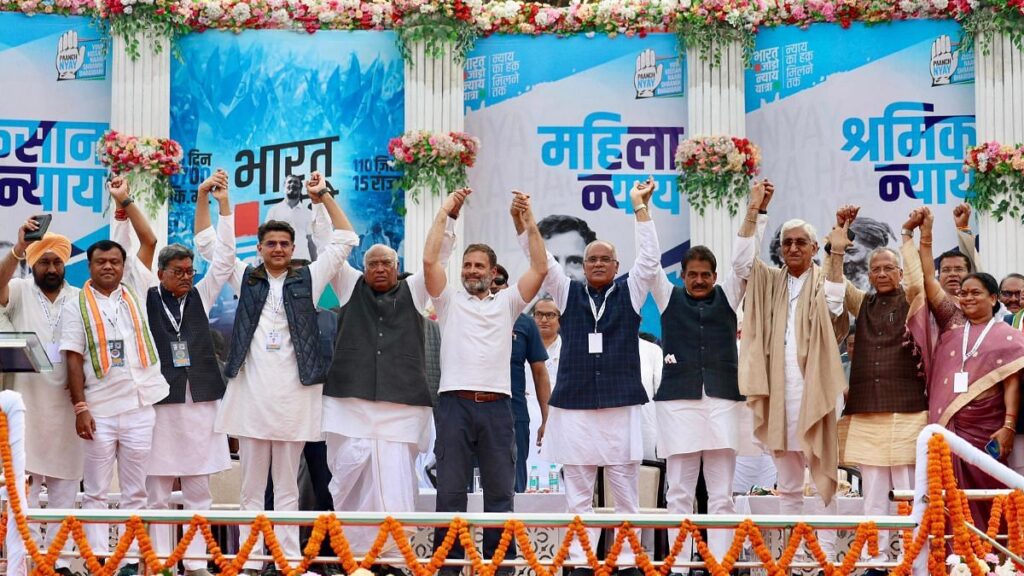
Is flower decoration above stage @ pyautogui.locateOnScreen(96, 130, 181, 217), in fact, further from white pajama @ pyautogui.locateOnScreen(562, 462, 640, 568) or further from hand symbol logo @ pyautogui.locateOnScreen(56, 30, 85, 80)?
white pajama @ pyautogui.locateOnScreen(562, 462, 640, 568)

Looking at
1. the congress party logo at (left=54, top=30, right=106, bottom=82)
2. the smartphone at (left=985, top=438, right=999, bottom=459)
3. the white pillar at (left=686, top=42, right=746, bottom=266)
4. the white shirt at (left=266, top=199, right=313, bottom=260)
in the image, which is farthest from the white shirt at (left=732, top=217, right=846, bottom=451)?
the congress party logo at (left=54, top=30, right=106, bottom=82)

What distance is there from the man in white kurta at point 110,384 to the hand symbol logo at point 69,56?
4.86 meters

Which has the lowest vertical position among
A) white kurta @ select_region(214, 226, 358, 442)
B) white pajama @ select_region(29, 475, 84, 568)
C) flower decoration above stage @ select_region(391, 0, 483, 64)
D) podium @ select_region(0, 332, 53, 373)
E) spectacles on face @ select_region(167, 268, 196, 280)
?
white pajama @ select_region(29, 475, 84, 568)

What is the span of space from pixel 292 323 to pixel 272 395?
379mm

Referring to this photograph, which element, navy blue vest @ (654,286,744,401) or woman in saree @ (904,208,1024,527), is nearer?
woman in saree @ (904,208,1024,527)

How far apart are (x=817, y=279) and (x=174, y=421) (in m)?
3.43

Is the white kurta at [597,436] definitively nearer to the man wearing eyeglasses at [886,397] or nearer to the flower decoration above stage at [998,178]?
the man wearing eyeglasses at [886,397]

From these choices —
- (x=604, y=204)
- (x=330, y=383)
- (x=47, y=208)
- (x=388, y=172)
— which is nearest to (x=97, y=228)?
(x=47, y=208)

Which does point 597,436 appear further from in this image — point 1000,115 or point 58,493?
point 1000,115

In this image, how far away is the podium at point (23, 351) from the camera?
17.1 feet

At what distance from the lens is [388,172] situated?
1123cm

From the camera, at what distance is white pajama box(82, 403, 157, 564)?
21.8ft

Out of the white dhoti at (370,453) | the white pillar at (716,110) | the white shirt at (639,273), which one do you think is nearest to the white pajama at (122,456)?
the white dhoti at (370,453)

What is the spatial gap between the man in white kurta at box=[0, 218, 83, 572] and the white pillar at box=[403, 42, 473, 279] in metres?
4.29
